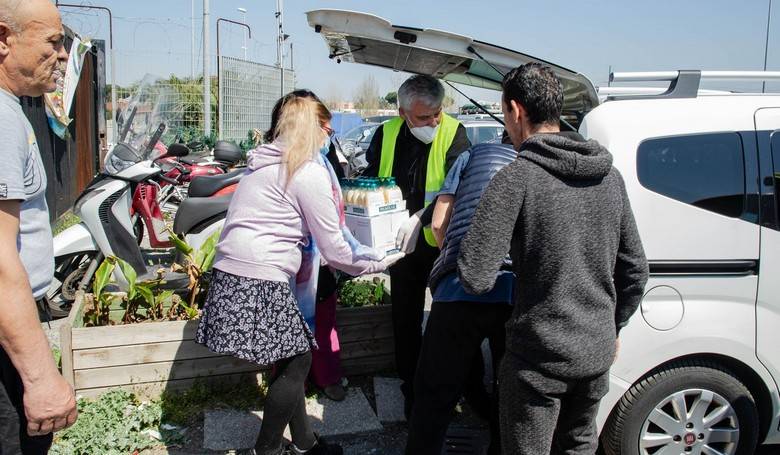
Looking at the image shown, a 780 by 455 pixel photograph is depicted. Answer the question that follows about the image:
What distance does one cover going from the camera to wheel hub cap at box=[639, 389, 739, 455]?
2957mm

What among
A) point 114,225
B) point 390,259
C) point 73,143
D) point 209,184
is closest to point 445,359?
point 390,259

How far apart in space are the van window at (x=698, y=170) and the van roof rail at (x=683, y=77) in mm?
266

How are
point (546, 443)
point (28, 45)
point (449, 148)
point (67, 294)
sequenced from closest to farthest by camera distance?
point (28, 45) < point (546, 443) < point (449, 148) < point (67, 294)

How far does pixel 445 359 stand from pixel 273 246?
0.92 meters

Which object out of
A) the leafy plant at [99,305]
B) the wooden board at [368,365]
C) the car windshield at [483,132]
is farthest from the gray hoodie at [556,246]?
the car windshield at [483,132]

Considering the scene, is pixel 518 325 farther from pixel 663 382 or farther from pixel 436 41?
pixel 436 41

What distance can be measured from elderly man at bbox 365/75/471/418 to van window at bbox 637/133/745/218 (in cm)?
110

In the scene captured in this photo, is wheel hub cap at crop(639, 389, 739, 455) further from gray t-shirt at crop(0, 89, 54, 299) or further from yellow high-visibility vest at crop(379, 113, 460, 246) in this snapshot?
gray t-shirt at crop(0, 89, 54, 299)

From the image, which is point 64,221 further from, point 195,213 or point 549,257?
point 549,257

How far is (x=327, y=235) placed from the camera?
9.50 ft

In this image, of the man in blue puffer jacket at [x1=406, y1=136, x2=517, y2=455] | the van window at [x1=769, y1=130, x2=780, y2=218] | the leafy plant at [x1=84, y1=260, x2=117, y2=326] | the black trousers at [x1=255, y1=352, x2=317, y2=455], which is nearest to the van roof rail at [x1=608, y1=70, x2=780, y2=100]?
the van window at [x1=769, y1=130, x2=780, y2=218]

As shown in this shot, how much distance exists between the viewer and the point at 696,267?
2867mm

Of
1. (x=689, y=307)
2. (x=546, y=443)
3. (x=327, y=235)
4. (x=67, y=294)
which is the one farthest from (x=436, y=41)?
(x=67, y=294)

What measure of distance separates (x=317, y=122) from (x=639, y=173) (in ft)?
4.94
